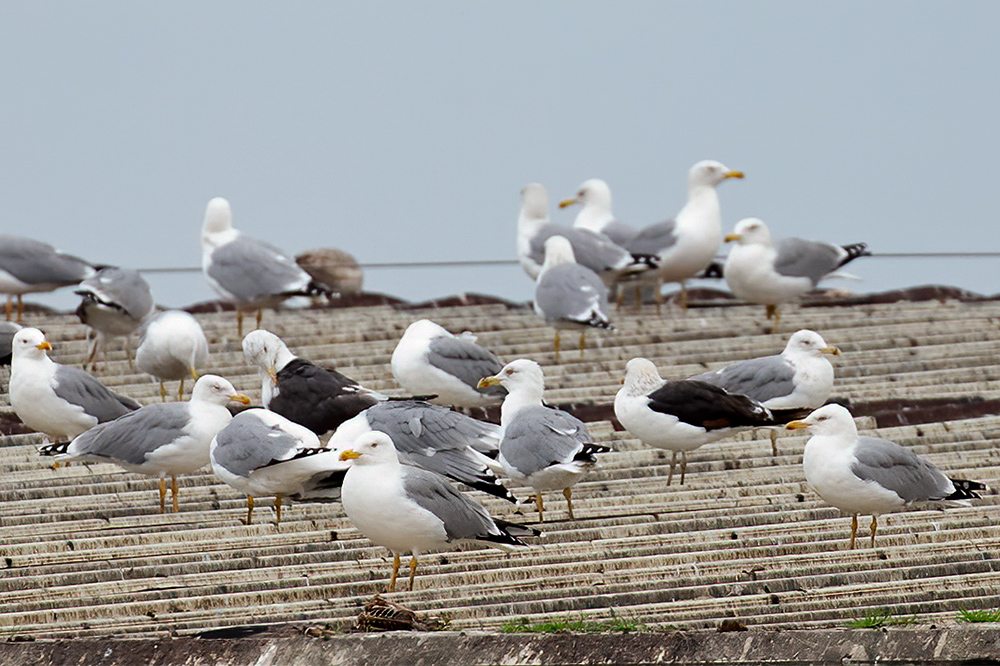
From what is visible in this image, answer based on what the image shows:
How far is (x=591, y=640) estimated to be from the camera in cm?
446

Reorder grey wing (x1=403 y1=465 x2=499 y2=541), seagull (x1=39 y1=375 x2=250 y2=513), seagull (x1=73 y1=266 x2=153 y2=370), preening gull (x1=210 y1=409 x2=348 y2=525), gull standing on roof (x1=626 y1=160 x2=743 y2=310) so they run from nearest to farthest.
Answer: grey wing (x1=403 y1=465 x2=499 y2=541) → preening gull (x1=210 y1=409 x2=348 y2=525) → seagull (x1=39 y1=375 x2=250 y2=513) → seagull (x1=73 y1=266 x2=153 y2=370) → gull standing on roof (x1=626 y1=160 x2=743 y2=310)

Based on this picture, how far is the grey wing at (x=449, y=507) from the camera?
6.09m

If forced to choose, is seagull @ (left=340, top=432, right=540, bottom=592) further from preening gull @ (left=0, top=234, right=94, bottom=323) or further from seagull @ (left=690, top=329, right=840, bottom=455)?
preening gull @ (left=0, top=234, right=94, bottom=323)

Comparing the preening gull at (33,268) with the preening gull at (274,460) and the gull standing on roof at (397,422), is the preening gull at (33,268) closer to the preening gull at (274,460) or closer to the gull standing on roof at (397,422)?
the gull standing on roof at (397,422)

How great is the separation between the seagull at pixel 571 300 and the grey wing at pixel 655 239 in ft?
6.76

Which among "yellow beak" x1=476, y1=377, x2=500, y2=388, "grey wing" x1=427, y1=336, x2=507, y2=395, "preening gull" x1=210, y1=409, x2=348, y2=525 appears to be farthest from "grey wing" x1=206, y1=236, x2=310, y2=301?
"preening gull" x1=210, y1=409, x2=348, y2=525

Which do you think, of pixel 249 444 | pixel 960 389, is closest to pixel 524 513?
pixel 249 444

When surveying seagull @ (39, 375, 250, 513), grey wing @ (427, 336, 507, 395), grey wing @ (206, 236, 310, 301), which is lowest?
seagull @ (39, 375, 250, 513)

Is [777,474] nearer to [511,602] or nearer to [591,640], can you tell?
[511,602]

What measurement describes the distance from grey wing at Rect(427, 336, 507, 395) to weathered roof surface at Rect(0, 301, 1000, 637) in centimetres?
76

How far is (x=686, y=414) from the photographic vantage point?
25.8 ft

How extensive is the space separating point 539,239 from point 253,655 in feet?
33.6

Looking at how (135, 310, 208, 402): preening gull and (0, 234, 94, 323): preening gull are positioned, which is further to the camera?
(0, 234, 94, 323): preening gull

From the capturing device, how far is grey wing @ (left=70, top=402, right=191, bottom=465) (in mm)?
7672
